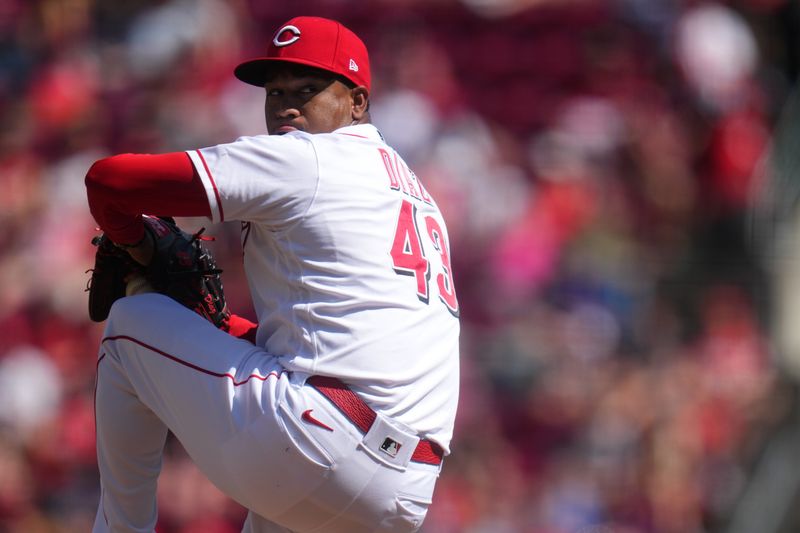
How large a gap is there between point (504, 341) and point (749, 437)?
1.53m

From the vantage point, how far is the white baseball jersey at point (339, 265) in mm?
2637

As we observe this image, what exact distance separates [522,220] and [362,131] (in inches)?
151

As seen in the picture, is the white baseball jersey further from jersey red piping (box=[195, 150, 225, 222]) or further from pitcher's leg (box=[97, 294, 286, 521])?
pitcher's leg (box=[97, 294, 286, 521])

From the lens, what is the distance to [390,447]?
106 inches

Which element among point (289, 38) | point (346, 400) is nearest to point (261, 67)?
point (289, 38)

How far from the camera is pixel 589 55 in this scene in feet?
24.5

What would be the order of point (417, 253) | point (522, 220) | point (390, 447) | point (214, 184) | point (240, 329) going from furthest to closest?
point (522, 220) → point (240, 329) → point (417, 253) → point (390, 447) → point (214, 184)

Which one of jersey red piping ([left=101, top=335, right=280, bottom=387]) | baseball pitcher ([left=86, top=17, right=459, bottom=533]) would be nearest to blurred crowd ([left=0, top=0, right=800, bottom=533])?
baseball pitcher ([left=86, top=17, right=459, bottom=533])

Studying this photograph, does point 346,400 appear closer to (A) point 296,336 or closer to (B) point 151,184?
(A) point 296,336

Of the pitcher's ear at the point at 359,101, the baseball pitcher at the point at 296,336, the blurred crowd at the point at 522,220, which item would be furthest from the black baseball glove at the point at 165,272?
the blurred crowd at the point at 522,220

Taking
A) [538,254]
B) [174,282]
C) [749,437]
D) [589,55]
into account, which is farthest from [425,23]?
[174,282]

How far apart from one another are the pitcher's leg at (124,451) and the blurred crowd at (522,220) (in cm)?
309

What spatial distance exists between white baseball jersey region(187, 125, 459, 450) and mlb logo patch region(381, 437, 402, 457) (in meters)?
0.06

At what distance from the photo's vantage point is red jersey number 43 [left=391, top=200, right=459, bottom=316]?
2803 millimetres
